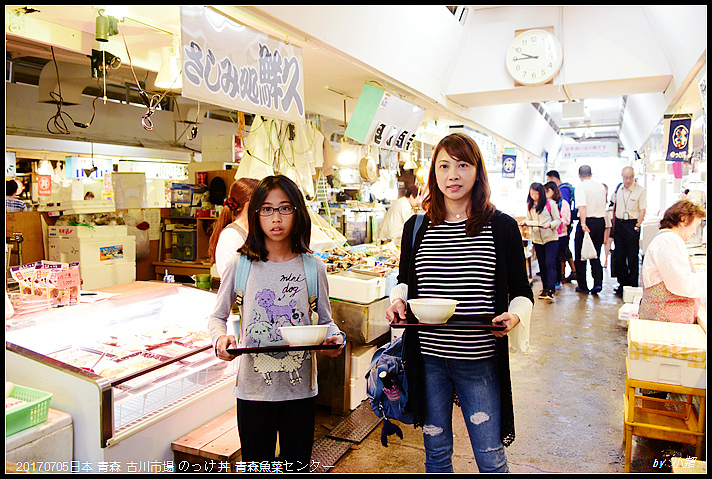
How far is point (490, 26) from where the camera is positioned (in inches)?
243

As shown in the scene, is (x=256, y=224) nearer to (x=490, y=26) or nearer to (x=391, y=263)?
(x=391, y=263)

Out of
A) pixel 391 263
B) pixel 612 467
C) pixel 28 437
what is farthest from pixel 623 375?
pixel 28 437

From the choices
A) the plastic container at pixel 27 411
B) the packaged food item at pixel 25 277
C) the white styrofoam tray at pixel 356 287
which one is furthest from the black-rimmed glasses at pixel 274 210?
the packaged food item at pixel 25 277

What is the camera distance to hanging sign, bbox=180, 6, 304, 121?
276cm

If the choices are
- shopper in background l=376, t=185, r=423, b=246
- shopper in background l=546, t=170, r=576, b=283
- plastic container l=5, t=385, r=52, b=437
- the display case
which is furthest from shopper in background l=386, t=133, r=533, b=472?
shopper in background l=546, t=170, r=576, b=283

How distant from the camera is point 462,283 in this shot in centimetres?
214

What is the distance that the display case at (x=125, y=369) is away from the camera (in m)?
2.43

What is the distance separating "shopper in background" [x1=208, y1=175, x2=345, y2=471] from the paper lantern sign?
315 centimetres

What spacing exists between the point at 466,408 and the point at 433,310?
0.50 metres

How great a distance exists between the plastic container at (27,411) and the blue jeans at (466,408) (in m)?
1.75

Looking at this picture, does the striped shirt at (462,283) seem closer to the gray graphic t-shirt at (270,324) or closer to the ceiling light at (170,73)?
the gray graphic t-shirt at (270,324)

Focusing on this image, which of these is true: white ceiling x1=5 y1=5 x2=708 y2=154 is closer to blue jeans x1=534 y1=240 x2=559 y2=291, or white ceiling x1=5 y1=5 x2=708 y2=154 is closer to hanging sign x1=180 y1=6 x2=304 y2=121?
hanging sign x1=180 y1=6 x2=304 y2=121

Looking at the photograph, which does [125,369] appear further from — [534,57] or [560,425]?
[534,57]

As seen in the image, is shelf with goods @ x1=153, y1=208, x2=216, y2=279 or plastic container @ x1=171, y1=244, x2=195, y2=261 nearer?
shelf with goods @ x1=153, y1=208, x2=216, y2=279
